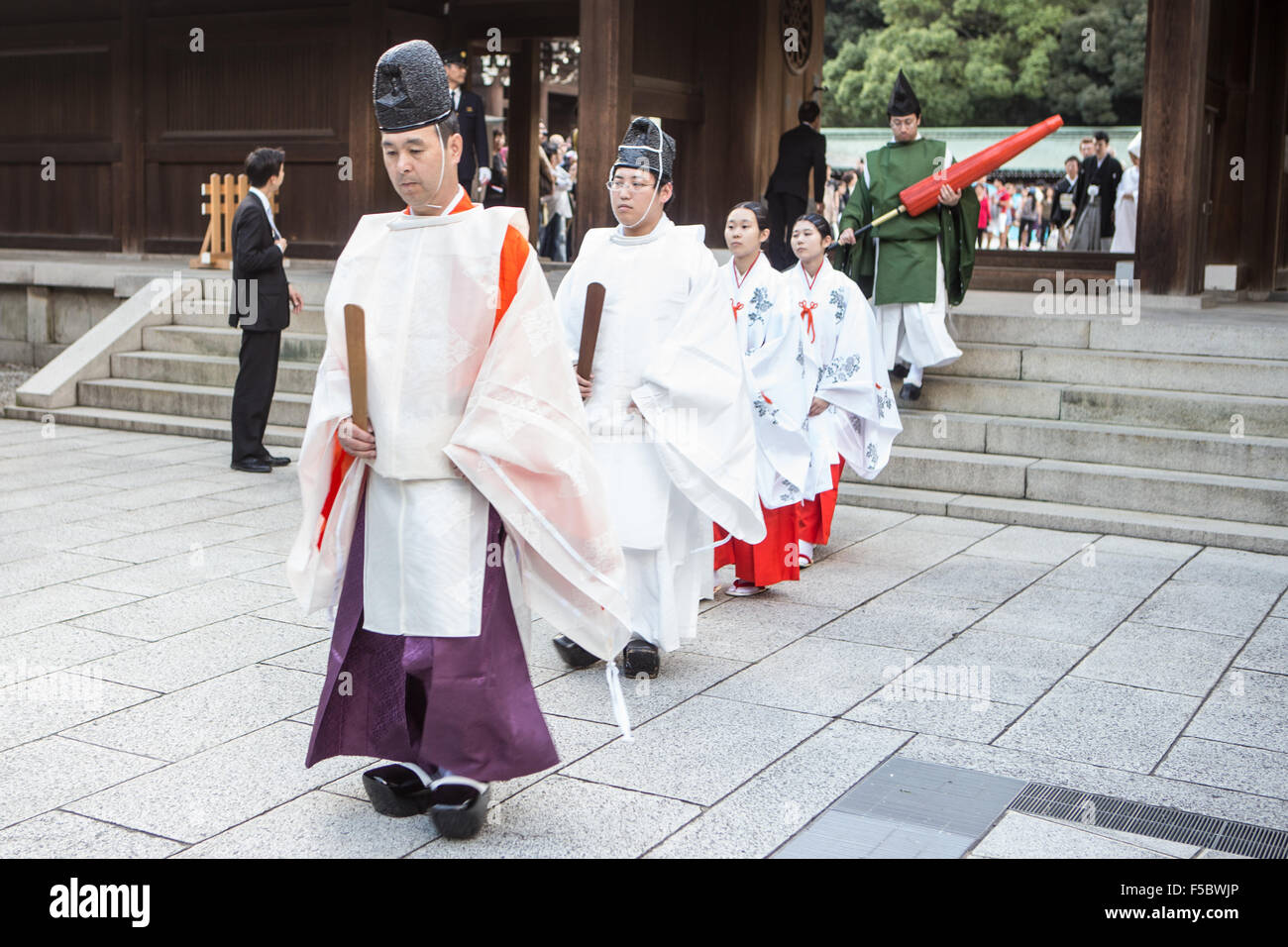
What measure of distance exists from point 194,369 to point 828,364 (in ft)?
18.5

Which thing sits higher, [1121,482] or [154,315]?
[154,315]

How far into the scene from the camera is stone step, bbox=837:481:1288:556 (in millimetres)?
6543

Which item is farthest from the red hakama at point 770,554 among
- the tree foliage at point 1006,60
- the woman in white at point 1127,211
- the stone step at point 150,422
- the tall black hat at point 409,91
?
the tree foliage at point 1006,60

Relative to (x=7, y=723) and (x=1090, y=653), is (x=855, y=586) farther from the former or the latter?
(x=7, y=723)

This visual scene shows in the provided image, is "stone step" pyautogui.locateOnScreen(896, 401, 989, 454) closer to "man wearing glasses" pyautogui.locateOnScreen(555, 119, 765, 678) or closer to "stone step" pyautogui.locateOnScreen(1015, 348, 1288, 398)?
"stone step" pyautogui.locateOnScreen(1015, 348, 1288, 398)

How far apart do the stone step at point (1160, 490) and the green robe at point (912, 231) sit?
134 cm

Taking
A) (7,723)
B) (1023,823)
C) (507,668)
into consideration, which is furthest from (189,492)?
(1023,823)

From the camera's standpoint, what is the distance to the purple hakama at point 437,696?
3.20 meters

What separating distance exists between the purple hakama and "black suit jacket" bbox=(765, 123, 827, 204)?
25.5 ft

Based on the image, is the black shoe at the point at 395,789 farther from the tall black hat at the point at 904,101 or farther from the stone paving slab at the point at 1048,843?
the tall black hat at the point at 904,101

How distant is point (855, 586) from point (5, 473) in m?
5.06

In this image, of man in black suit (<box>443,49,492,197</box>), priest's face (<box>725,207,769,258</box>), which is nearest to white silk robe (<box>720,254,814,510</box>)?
priest's face (<box>725,207,769,258</box>)

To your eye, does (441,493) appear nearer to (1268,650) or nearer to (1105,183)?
(1268,650)

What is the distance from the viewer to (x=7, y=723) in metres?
3.91
